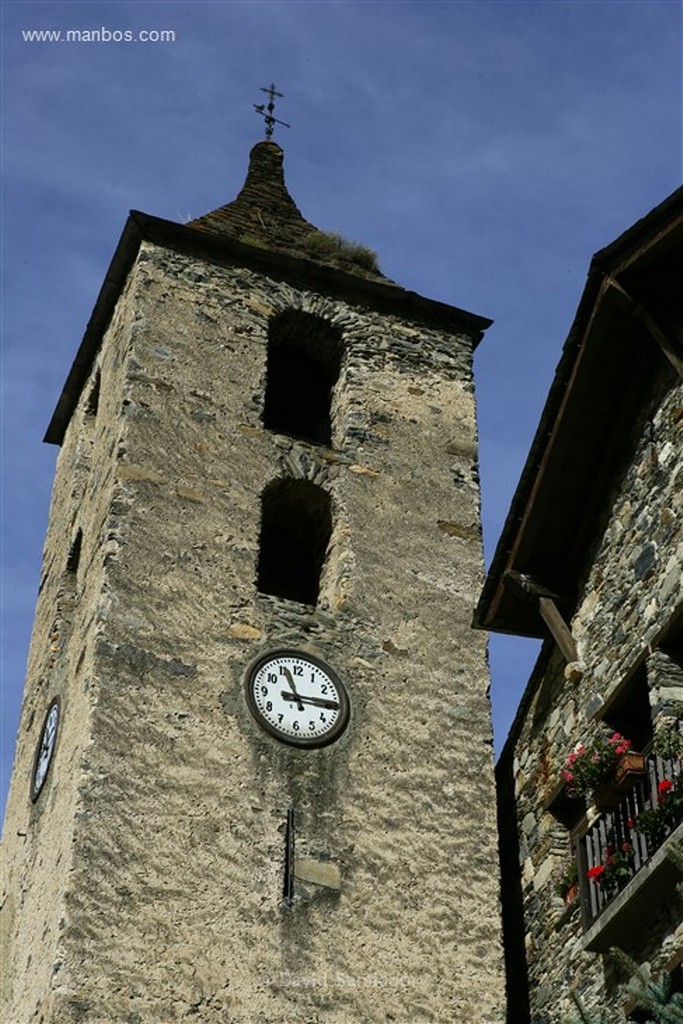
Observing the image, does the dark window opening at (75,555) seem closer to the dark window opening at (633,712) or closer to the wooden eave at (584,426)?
the wooden eave at (584,426)

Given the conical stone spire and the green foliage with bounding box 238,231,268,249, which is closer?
the green foliage with bounding box 238,231,268,249

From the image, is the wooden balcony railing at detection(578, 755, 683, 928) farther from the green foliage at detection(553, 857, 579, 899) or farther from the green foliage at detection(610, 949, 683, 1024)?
the green foliage at detection(610, 949, 683, 1024)

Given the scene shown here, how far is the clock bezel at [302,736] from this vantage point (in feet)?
38.4

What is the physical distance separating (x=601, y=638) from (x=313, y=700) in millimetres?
2289

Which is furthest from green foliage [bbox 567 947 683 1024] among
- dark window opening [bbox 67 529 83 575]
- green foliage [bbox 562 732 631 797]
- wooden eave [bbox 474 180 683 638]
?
dark window opening [bbox 67 529 83 575]

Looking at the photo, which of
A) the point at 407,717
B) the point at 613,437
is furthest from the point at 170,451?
the point at 613,437

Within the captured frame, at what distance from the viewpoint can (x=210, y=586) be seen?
12273 millimetres

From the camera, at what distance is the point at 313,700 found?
12.0 m

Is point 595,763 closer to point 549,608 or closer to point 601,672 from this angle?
point 601,672

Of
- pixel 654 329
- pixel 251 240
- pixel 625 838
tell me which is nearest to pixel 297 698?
pixel 625 838

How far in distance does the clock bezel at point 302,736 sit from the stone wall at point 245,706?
0.07 meters

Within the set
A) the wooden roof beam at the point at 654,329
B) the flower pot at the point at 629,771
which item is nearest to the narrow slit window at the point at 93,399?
the wooden roof beam at the point at 654,329

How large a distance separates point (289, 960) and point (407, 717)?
2169mm

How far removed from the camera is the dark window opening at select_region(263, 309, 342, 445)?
1441 cm
